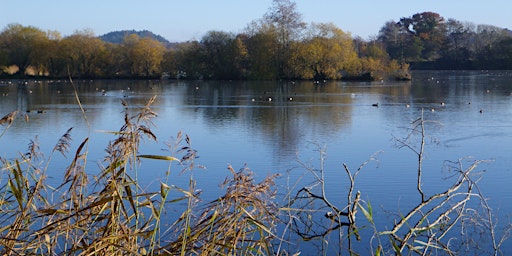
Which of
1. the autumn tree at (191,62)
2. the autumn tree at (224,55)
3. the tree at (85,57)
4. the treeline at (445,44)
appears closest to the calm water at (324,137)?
the autumn tree at (224,55)

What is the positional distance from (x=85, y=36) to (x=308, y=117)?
4179 centimetres

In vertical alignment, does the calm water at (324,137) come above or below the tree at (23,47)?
below

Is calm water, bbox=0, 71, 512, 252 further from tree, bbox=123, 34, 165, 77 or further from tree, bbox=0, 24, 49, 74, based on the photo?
tree, bbox=0, 24, 49, 74

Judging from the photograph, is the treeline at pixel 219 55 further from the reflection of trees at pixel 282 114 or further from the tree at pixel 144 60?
the reflection of trees at pixel 282 114

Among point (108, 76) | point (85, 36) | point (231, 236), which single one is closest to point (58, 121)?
point (231, 236)

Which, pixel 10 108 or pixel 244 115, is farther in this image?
pixel 10 108

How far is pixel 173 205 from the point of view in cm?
641

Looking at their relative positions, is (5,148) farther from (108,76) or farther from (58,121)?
(108,76)

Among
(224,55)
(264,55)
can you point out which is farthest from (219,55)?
(264,55)

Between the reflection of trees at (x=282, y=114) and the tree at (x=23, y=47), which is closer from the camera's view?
the reflection of trees at (x=282, y=114)

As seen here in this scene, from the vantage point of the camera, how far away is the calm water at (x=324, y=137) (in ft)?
26.0

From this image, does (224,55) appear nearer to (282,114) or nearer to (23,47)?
(23,47)

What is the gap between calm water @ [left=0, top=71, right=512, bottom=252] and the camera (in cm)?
793

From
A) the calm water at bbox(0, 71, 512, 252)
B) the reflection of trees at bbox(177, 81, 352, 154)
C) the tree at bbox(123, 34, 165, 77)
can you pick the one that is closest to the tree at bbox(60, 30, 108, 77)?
the tree at bbox(123, 34, 165, 77)
